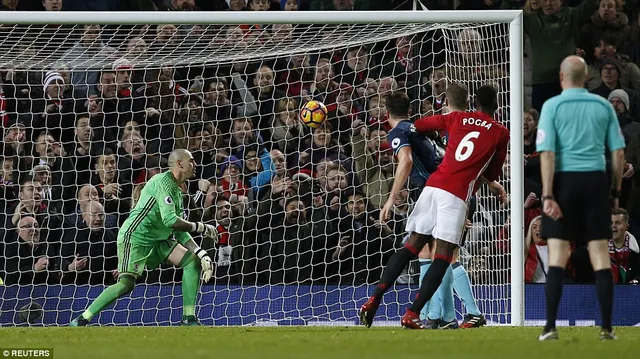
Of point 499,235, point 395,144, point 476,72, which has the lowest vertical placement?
point 499,235

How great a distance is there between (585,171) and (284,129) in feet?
19.2

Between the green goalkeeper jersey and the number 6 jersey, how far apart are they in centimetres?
283

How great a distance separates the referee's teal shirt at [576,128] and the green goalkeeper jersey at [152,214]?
4.54 metres

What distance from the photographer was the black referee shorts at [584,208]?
7559 millimetres

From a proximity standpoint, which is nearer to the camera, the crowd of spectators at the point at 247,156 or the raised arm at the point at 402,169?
the raised arm at the point at 402,169

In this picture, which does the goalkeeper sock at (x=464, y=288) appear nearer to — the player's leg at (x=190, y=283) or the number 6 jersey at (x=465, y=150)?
the number 6 jersey at (x=465, y=150)

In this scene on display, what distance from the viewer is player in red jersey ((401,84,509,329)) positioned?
364 inches

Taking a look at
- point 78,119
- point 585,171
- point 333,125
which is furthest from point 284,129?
point 585,171

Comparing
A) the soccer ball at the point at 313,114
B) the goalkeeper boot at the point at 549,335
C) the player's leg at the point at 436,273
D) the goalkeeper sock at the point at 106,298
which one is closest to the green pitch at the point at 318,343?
the goalkeeper boot at the point at 549,335

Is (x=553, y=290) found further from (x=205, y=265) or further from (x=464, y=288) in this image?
(x=205, y=265)

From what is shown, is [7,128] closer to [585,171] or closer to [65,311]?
[65,311]

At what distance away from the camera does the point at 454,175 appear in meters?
9.34

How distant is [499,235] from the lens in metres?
11.9

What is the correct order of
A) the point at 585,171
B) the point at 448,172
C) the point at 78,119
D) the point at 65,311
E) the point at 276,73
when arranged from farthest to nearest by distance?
the point at 276,73, the point at 78,119, the point at 65,311, the point at 448,172, the point at 585,171
